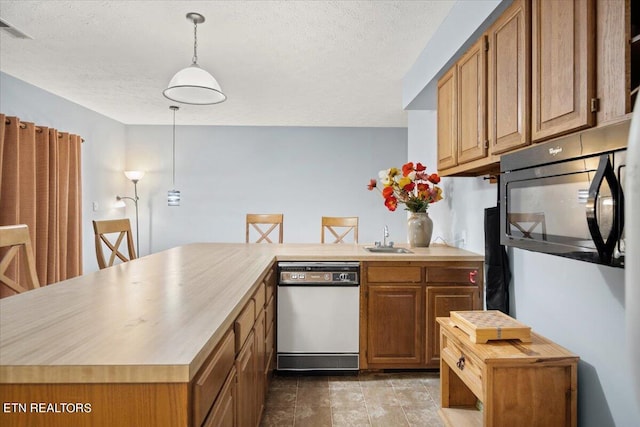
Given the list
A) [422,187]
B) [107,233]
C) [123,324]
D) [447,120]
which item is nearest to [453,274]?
[422,187]

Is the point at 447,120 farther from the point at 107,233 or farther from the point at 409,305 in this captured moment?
the point at 107,233

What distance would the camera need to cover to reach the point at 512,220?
61.4 inches

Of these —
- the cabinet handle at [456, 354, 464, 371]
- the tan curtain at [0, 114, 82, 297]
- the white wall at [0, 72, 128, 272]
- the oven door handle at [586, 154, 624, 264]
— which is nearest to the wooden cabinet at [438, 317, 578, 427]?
the cabinet handle at [456, 354, 464, 371]

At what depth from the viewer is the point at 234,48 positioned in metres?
3.06

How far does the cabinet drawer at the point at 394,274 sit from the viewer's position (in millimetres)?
2596

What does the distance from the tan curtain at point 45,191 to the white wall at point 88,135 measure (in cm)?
27

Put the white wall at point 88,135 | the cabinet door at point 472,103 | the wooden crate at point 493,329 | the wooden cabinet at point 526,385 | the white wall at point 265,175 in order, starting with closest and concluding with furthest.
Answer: the wooden cabinet at point 526,385, the wooden crate at point 493,329, the cabinet door at point 472,103, the white wall at point 88,135, the white wall at point 265,175

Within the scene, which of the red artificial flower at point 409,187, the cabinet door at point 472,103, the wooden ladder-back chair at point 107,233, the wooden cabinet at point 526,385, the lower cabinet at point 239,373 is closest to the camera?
the lower cabinet at point 239,373

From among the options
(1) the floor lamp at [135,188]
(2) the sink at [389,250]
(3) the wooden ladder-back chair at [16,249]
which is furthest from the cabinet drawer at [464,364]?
(1) the floor lamp at [135,188]

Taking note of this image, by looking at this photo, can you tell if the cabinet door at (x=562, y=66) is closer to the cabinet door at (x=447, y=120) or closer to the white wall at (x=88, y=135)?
the cabinet door at (x=447, y=120)

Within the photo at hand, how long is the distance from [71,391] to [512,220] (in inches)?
61.4

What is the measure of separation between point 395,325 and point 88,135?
471 cm

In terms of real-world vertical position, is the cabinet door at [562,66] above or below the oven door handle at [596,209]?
above

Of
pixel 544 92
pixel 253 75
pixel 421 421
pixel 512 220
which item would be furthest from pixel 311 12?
pixel 421 421
